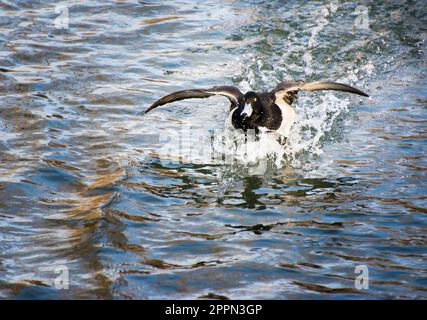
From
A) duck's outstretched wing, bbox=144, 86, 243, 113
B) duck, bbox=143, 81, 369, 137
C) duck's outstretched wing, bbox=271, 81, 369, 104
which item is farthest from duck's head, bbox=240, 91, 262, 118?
duck's outstretched wing, bbox=271, 81, 369, 104

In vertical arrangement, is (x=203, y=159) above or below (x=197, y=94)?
below

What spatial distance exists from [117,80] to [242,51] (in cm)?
241

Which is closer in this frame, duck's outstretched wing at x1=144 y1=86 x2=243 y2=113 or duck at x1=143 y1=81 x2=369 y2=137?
duck at x1=143 y1=81 x2=369 y2=137

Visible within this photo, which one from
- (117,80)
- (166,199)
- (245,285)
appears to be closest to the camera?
(245,285)

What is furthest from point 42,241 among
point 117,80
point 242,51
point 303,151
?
point 242,51

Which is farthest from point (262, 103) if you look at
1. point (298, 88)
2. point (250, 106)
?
point (298, 88)

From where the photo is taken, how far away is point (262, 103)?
968 cm

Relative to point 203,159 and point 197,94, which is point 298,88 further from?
Answer: point 203,159

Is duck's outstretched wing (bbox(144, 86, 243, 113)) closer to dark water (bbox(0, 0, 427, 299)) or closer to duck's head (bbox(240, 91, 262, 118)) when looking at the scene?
duck's head (bbox(240, 91, 262, 118))

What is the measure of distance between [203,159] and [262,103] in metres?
1.05

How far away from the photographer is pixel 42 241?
7.23 meters

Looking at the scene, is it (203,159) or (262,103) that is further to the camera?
(262,103)

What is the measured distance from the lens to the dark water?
22.1 feet
